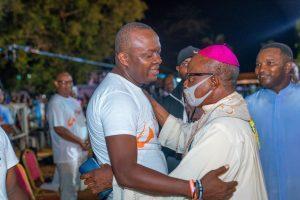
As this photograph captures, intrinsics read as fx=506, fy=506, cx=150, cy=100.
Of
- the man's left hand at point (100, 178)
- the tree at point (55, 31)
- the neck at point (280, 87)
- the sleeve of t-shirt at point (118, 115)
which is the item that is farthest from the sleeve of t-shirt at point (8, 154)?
the tree at point (55, 31)

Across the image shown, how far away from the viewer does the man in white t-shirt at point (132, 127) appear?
2.86m

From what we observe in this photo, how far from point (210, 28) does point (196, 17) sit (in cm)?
126

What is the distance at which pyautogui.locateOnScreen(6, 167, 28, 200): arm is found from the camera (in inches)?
140

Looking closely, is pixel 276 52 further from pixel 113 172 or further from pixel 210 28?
pixel 210 28

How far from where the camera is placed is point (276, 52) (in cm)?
468

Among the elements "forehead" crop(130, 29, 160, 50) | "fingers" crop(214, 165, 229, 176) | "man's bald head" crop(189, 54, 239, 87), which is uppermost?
"forehead" crop(130, 29, 160, 50)

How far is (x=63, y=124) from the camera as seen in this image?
25.8ft

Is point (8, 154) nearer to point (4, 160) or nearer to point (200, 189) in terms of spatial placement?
point (4, 160)

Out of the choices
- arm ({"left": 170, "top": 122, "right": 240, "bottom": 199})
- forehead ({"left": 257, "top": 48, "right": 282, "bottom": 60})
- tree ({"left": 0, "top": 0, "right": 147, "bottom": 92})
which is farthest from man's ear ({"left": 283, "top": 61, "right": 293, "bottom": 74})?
tree ({"left": 0, "top": 0, "right": 147, "bottom": 92})

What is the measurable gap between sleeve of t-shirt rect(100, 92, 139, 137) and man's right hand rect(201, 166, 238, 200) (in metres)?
0.50

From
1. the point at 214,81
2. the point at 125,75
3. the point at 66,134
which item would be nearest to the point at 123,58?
the point at 125,75

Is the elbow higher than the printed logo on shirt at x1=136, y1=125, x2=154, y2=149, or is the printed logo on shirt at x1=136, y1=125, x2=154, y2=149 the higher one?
the printed logo on shirt at x1=136, y1=125, x2=154, y2=149

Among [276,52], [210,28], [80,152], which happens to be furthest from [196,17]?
[276,52]

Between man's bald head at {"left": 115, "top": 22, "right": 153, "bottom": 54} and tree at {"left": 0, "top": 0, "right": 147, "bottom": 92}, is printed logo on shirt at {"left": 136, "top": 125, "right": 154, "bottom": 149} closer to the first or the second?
man's bald head at {"left": 115, "top": 22, "right": 153, "bottom": 54}
